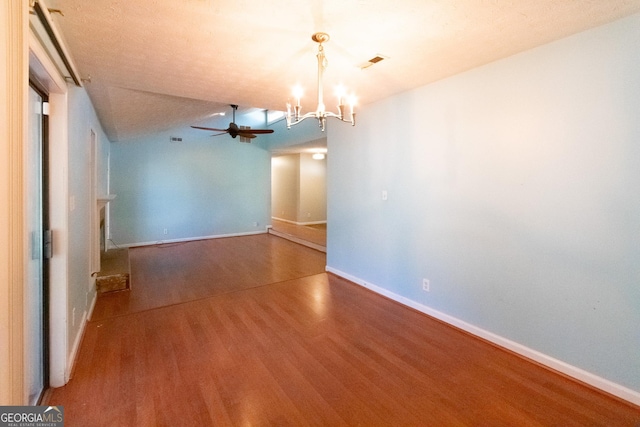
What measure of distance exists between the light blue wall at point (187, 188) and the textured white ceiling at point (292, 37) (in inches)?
150

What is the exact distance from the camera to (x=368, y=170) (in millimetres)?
3633

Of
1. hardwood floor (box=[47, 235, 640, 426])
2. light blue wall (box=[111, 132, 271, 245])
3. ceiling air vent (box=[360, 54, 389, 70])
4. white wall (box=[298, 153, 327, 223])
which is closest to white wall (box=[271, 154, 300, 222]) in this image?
white wall (box=[298, 153, 327, 223])

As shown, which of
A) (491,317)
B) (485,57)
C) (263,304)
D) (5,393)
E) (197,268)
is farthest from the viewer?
(197,268)

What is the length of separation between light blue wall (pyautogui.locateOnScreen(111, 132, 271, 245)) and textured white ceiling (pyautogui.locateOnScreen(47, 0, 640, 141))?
380cm

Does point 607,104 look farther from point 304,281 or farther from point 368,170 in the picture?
point 304,281

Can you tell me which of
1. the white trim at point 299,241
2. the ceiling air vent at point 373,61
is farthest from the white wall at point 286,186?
the ceiling air vent at point 373,61

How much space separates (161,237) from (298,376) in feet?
19.2

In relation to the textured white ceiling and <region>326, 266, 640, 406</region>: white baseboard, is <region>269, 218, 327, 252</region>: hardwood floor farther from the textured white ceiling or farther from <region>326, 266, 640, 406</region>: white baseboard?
the textured white ceiling

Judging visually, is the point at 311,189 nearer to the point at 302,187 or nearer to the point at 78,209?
the point at 302,187

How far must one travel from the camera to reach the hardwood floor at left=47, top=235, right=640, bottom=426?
66.6 inches

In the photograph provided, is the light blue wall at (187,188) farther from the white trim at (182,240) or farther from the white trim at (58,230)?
the white trim at (58,230)

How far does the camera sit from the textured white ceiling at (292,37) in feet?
5.26

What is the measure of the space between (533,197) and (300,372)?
85.9 inches

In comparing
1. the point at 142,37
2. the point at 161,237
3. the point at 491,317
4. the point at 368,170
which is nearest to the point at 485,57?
the point at 368,170
